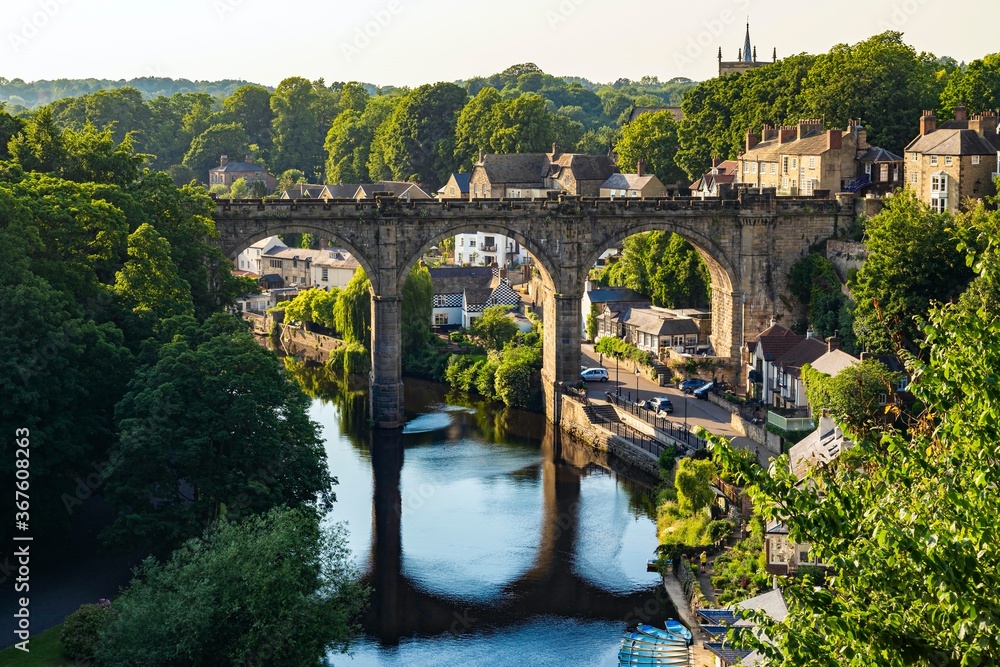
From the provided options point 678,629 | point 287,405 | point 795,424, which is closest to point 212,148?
point 795,424

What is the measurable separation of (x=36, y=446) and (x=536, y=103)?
8393 centimetres

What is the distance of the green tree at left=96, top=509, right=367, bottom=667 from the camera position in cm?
3216

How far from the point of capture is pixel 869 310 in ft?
197

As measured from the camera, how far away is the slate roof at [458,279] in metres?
88.0

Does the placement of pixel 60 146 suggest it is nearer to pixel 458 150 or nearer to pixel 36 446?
pixel 36 446

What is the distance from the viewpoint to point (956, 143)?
65750 millimetres

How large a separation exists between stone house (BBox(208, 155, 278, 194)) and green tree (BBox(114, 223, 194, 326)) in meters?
94.1

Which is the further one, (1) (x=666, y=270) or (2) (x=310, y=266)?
(2) (x=310, y=266)

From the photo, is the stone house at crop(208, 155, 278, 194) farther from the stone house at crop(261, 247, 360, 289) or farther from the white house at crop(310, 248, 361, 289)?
the white house at crop(310, 248, 361, 289)

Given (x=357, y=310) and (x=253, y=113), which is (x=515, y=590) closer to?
(x=357, y=310)

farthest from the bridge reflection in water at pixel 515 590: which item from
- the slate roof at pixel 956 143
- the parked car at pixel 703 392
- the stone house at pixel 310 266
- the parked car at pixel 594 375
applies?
the stone house at pixel 310 266

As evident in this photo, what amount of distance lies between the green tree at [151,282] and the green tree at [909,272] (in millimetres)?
28714

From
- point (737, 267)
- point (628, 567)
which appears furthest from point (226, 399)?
point (737, 267)

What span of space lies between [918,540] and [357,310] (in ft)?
195
